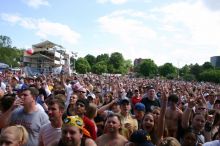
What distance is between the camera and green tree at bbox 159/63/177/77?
386 ft

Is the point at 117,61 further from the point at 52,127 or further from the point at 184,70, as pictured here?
the point at 52,127

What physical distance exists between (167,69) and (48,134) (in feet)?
377

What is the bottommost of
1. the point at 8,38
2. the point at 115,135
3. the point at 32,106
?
the point at 115,135

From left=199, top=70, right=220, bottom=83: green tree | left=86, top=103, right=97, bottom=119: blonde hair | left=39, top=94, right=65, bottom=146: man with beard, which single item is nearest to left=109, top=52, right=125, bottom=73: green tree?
left=199, top=70, right=220, bottom=83: green tree

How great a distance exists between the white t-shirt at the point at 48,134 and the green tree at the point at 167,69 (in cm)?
11318

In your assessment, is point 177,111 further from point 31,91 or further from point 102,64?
point 102,64

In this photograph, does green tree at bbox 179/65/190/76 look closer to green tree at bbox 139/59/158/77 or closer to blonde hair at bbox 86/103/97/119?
green tree at bbox 139/59/158/77

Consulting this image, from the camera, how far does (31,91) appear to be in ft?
18.9

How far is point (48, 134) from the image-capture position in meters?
4.95

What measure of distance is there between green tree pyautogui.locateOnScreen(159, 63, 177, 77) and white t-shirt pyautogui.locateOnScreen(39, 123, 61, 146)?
113175 mm

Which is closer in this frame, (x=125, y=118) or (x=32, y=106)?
(x=32, y=106)

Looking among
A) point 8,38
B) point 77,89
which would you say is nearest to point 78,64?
point 8,38

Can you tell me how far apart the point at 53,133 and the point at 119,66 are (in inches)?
4795

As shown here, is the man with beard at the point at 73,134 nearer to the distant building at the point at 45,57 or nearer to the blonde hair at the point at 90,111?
the blonde hair at the point at 90,111
